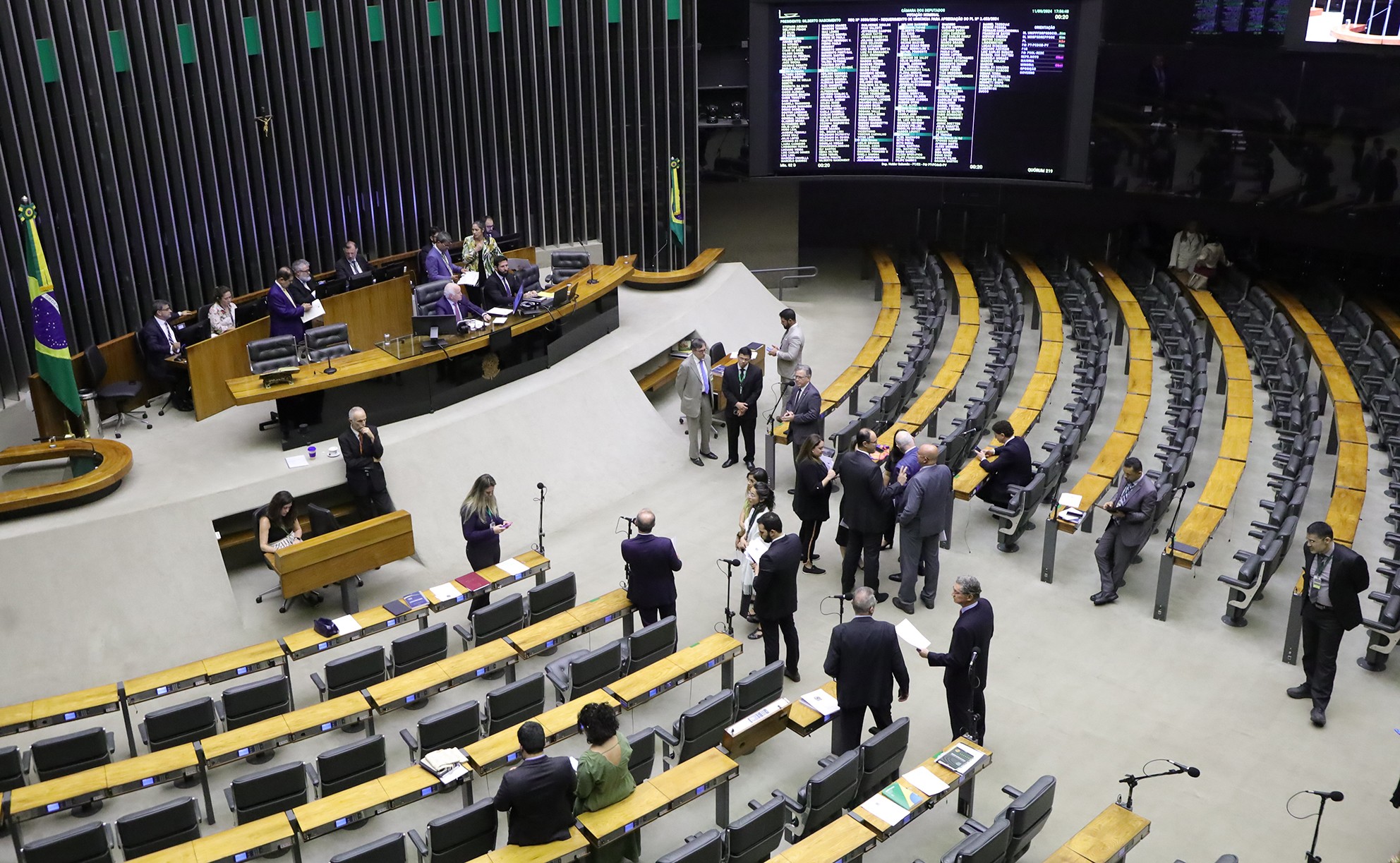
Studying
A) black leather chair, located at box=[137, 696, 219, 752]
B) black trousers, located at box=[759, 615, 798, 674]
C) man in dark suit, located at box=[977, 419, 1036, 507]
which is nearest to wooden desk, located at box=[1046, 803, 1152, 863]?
black trousers, located at box=[759, 615, 798, 674]

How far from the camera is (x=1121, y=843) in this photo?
18.1ft

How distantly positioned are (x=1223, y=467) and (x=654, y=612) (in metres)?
4.91

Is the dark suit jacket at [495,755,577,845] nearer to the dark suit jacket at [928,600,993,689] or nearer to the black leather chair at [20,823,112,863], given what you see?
the black leather chair at [20,823,112,863]

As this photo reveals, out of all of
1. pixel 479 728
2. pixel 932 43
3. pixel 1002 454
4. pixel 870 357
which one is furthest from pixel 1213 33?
pixel 479 728

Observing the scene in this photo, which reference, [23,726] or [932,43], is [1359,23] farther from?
[23,726]

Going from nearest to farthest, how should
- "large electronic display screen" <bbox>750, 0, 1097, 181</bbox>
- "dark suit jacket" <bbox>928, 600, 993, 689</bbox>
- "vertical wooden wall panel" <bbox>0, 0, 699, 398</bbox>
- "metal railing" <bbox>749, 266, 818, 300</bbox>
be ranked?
"dark suit jacket" <bbox>928, 600, 993, 689</bbox> → "vertical wooden wall panel" <bbox>0, 0, 699, 398</bbox> → "large electronic display screen" <bbox>750, 0, 1097, 181</bbox> → "metal railing" <bbox>749, 266, 818, 300</bbox>

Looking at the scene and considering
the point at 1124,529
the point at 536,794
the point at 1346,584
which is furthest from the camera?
the point at 1124,529

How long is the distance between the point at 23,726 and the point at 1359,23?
14.0 m

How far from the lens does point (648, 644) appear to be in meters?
7.49

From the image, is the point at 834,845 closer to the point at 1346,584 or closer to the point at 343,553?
the point at 1346,584

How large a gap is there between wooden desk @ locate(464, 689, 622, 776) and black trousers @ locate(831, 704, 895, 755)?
1.25 metres

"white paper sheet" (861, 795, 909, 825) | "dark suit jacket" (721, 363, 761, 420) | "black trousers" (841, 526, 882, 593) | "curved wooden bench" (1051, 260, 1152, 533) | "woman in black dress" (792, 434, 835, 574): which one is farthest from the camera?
"dark suit jacket" (721, 363, 761, 420)

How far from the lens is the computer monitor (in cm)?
1032

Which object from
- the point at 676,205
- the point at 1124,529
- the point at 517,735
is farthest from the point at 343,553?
the point at 676,205
